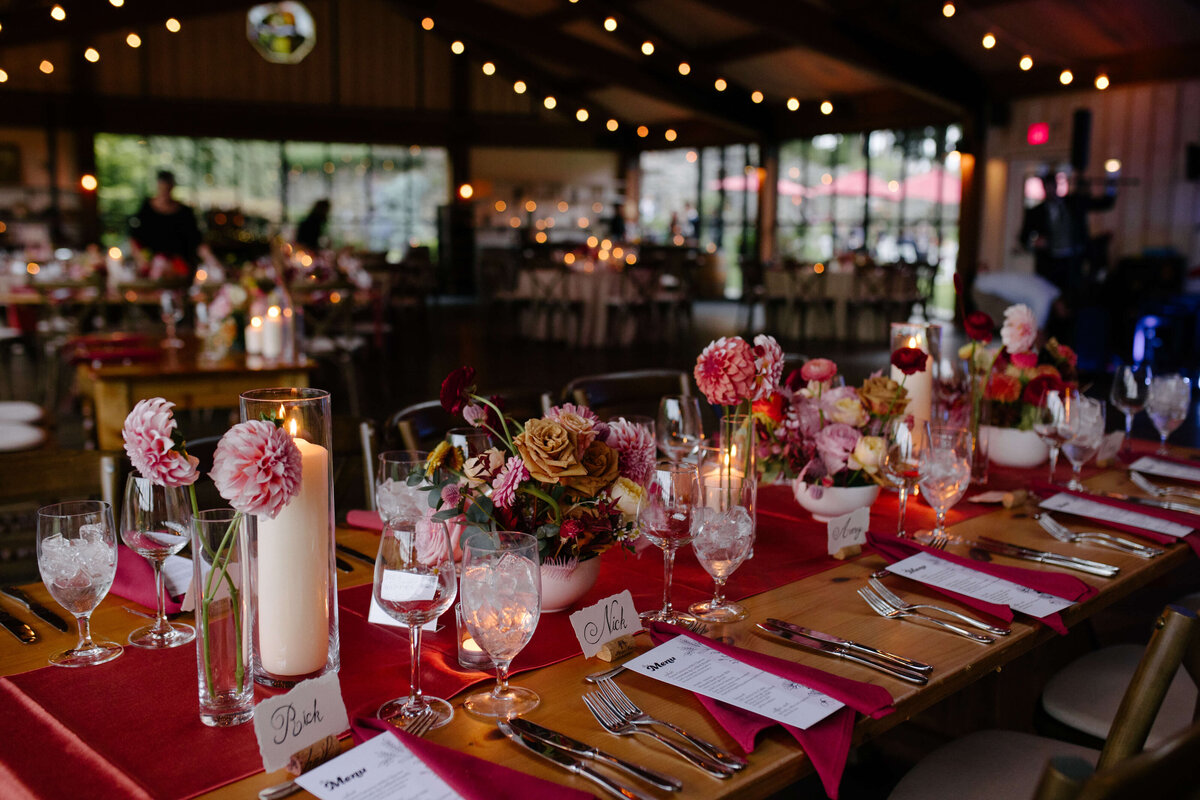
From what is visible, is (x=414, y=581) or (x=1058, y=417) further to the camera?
(x=1058, y=417)

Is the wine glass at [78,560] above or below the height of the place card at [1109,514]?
above

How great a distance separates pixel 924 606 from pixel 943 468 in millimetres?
389

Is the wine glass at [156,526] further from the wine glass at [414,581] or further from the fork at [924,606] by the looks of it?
the fork at [924,606]

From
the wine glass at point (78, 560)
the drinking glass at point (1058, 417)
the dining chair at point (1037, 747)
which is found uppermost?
the drinking glass at point (1058, 417)

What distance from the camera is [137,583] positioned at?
1633 mm

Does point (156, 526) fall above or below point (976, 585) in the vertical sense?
above

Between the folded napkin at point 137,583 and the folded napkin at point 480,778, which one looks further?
the folded napkin at point 137,583

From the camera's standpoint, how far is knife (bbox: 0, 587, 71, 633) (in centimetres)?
151

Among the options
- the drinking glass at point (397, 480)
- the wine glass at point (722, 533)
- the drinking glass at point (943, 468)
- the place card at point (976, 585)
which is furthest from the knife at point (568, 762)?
the drinking glass at point (943, 468)

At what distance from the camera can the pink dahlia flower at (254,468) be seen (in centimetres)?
107

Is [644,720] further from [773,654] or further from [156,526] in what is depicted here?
[156,526]

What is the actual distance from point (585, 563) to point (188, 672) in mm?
565

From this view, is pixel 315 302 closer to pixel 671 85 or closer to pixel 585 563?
pixel 585 563

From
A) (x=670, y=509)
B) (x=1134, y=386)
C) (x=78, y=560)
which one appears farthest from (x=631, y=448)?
(x=1134, y=386)
